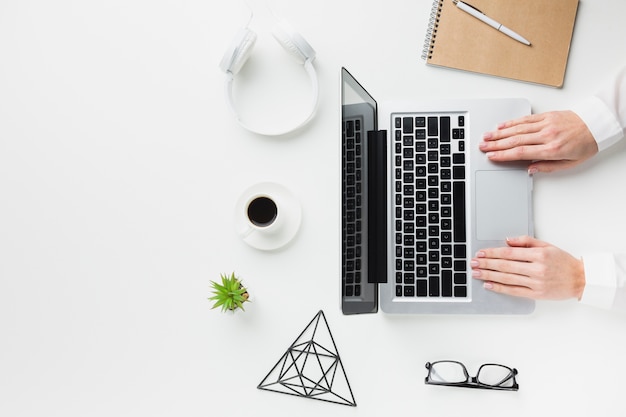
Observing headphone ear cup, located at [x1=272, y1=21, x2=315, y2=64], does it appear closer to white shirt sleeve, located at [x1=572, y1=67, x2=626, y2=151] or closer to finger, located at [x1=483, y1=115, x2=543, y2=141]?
finger, located at [x1=483, y1=115, x2=543, y2=141]

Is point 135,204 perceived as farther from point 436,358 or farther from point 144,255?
point 436,358

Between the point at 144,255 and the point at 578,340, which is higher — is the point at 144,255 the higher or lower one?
the higher one

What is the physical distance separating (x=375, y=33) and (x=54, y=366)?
104cm

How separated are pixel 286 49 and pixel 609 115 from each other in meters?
0.65

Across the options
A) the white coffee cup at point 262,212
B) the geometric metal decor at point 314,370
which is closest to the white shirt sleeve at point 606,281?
the geometric metal decor at point 314,370

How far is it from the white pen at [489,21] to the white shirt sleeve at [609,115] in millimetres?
181

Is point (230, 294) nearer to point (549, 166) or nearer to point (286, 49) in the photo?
point (286, 49)

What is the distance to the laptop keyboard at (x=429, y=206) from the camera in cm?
111

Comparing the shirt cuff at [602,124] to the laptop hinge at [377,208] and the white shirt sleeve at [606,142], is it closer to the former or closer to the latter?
the white shirt sleeve at [606,142]

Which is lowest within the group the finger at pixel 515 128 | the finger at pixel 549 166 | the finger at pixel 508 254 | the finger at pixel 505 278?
the finger at pixel 505 278

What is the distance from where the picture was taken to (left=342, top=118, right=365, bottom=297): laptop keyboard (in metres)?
0.93

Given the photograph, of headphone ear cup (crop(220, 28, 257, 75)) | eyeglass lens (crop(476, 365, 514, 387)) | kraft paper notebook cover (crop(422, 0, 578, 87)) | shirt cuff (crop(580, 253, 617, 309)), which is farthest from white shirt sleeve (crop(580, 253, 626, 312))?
headphone ear cup (crop(220, 28, 257, 75))

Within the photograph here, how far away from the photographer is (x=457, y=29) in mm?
1148

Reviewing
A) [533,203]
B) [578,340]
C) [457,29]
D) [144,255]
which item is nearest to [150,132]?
[144,255]
